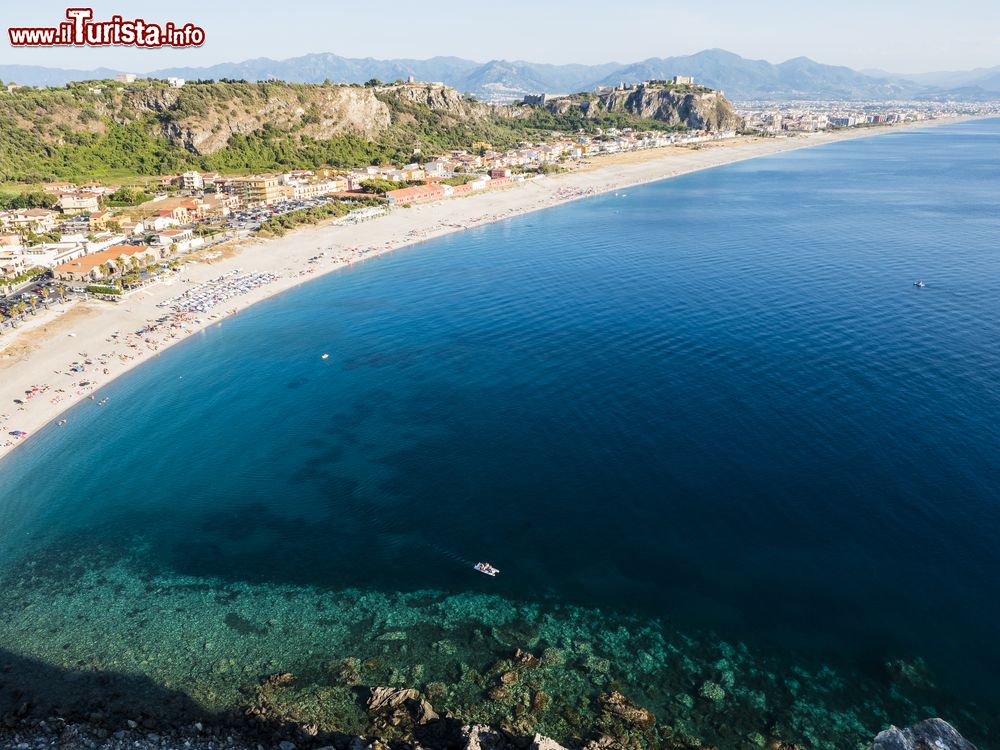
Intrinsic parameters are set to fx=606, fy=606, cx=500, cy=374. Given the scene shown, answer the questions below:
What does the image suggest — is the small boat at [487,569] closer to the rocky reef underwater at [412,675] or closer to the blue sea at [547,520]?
the blue sea at [547,520]

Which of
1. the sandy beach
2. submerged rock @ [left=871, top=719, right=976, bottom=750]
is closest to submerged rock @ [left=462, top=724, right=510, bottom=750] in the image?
submerged rock @ [left=871, top=719, right=976, bottom=750]

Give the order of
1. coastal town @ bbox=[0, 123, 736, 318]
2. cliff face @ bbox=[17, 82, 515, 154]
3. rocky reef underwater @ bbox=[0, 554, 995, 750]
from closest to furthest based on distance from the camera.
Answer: rocky reef underwater @ bbox=[0, 554, 995, 750], coastal town @ bbox=[0, 123, 736, 318], cliff face @ bbox=[17, 82, 515, 154]

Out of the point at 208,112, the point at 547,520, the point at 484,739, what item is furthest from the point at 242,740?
the point at 208,112

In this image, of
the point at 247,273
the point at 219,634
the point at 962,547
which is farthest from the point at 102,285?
the point at 962,547

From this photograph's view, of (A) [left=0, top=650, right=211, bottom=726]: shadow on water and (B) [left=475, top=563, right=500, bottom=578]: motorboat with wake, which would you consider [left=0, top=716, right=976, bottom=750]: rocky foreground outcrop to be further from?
(B) [left=475, top=563, right=500, bottom=578]: motorboat with wake

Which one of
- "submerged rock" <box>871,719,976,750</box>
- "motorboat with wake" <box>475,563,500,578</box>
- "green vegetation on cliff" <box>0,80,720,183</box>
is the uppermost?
"green vegetation on cliff" <box>0,80,720,183</box>

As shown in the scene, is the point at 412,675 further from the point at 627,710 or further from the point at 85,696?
the point at 85,696

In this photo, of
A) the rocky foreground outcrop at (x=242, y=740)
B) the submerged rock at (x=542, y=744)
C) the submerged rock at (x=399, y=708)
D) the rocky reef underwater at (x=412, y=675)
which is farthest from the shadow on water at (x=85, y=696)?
the submerged rock at (x=542, y=744)
